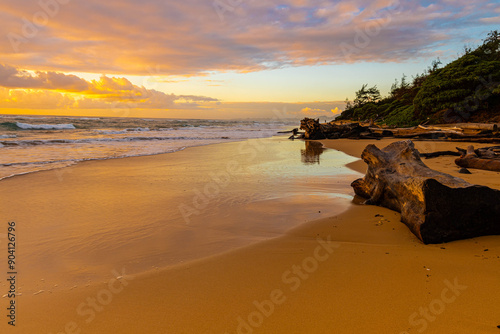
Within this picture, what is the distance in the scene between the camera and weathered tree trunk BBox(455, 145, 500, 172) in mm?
7941

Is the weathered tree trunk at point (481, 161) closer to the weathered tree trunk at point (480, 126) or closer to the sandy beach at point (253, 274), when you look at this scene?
the sandy beach at point (253, 274)

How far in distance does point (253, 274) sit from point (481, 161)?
8404mm

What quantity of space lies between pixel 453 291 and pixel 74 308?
3.33m

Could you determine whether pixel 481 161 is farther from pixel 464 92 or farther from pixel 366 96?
pixel 366 96

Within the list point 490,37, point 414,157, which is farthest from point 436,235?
point 490,37

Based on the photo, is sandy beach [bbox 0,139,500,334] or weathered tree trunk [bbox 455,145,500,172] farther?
weathered tree trunk [bbox 455,145,500,172]

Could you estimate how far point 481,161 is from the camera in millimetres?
8289

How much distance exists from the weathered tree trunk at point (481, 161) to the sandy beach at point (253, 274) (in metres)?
4.97

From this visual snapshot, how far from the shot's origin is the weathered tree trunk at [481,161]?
794 cm

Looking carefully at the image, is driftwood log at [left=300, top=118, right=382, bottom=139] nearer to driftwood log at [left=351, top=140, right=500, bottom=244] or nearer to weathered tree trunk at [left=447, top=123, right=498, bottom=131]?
weathered tree trunk at [left=447, top=123, right=498, bottom=131]

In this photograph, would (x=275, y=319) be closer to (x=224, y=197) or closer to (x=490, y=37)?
(x=224, y=197)

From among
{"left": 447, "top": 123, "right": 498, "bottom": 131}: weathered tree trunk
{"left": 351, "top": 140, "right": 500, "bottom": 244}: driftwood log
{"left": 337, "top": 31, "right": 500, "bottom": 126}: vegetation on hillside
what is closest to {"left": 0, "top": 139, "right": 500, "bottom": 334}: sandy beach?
{"left": 351, "top": 140, "right": 500, "bottom": 244}: driftwood log

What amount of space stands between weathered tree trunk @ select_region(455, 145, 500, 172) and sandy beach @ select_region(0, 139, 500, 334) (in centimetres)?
497

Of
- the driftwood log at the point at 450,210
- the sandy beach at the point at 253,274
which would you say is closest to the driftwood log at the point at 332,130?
the sandy beach at the point at 253,274
